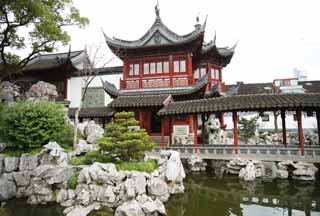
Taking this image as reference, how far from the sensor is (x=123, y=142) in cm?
901

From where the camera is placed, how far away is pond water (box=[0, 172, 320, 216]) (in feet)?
25.0

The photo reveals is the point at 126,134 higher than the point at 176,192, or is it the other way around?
the point at 126,134

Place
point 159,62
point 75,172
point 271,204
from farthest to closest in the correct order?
1. point 159,62
2. point 75,172
3. point 271,204

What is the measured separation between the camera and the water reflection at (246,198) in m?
7.65

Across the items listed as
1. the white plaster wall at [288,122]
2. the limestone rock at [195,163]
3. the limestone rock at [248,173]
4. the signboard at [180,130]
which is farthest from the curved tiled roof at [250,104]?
the white plaster wall at [288,122]

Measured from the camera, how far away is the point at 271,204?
27.3 ft

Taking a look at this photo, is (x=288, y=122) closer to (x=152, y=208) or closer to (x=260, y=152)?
(x=260, y=152)

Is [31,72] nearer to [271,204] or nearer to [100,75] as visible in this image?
[100,75]

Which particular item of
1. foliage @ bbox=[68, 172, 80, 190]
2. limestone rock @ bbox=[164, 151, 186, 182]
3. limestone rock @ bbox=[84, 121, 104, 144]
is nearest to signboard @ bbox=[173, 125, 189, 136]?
limestone rock @ bbox=[84, 121, 104, 144]

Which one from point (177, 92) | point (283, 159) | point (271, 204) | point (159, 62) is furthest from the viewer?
point (159, 62)

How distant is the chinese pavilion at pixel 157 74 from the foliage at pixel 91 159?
252 inches

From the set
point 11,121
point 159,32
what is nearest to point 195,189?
point 11,121

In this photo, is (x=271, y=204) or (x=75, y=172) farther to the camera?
(x=75, y=172)

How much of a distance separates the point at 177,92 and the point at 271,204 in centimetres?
996
